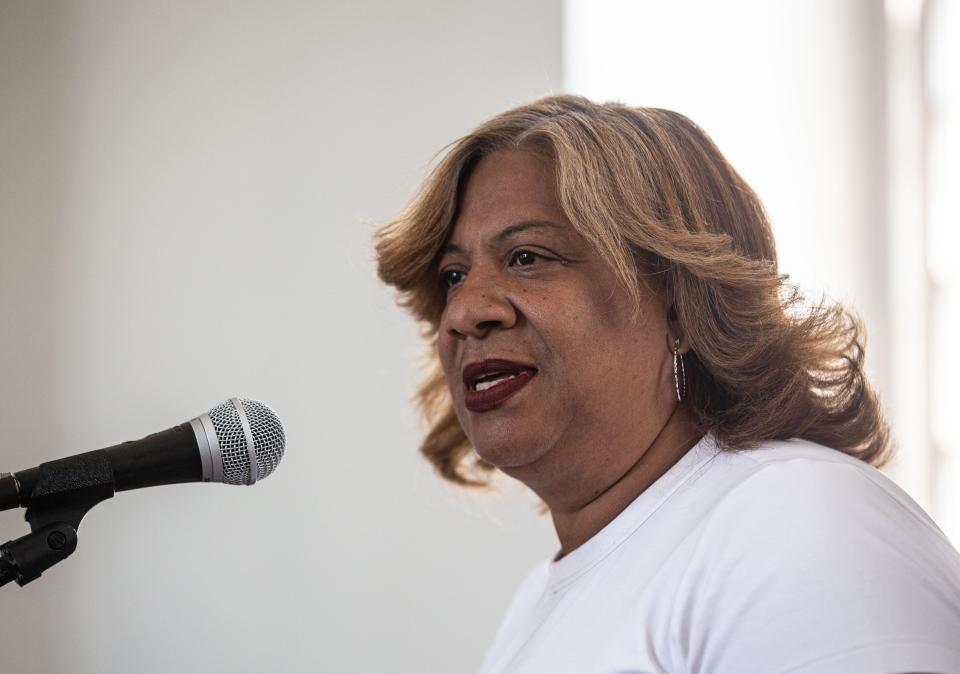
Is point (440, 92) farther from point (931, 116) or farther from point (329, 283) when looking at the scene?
point (931, 116)

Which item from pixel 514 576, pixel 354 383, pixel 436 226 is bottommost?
pixel 514 576

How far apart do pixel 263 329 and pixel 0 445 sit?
72cm

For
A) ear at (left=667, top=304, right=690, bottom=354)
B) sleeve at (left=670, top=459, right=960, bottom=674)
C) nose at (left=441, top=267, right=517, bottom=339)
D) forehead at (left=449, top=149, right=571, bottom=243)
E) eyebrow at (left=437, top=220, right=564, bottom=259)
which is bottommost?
sleeve at (left=670, top=459, right=960, bottom=674)

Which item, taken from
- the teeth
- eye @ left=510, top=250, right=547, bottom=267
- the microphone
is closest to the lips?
the teeth

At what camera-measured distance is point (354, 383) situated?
8.88 ft

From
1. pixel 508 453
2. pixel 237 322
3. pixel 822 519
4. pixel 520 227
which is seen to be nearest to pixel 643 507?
pixel 508 453

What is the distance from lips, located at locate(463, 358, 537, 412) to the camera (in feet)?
4.97

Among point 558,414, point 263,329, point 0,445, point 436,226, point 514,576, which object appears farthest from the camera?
point 514,576

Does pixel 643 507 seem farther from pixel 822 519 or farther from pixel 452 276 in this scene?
pixel 452 276

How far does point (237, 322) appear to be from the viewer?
2600mm

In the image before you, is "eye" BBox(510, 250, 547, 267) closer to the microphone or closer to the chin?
the chin

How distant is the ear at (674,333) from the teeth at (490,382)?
27cm

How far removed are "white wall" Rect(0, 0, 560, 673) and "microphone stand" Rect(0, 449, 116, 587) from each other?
1418 mm

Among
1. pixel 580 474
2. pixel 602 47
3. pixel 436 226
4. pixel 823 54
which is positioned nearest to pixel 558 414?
pixel 580 474
